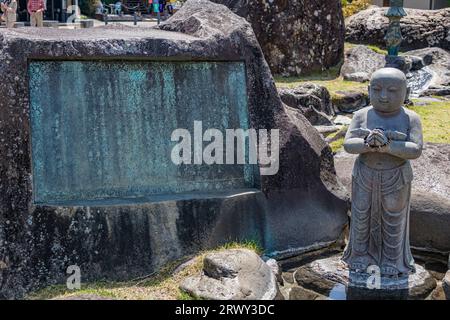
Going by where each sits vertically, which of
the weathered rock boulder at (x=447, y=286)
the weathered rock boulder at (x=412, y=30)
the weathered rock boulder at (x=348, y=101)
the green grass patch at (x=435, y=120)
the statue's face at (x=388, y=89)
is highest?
the statue's face at (x=388, y=89)

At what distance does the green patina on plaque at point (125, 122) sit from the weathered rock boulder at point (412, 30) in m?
11.9

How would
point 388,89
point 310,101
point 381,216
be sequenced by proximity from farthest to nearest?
point 310,101 < point 381,216 < point 388,89

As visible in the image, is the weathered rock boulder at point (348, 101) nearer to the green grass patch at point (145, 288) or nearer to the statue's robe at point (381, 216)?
the statue's robe at point (381, 216)

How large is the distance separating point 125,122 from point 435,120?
775cm

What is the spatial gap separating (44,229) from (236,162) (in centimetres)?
225

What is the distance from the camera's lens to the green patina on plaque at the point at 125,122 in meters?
6.30

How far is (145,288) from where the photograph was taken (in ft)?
20.3

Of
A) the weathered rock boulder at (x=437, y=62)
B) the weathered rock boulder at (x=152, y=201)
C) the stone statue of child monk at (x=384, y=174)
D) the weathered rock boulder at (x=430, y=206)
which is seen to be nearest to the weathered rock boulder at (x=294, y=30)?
the weathered rock boulder at (x=437, y=62)

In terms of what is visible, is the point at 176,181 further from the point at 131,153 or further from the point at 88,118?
the point at 88,118

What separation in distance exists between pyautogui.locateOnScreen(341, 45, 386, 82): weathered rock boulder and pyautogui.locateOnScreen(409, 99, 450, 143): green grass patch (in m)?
1.74

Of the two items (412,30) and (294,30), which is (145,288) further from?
(412,30)

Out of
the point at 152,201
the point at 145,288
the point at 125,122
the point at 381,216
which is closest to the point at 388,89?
the point at 381,216

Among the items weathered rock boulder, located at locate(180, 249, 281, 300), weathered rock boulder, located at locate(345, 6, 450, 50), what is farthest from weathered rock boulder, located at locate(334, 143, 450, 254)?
weathered rock boulder, located at locate(345, 6, 450, 50)

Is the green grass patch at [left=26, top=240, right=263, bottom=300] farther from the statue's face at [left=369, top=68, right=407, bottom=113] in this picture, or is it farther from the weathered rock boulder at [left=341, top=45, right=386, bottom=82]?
the weathered rock boulder at [left=341, top=45, right=386, bottom=82]
